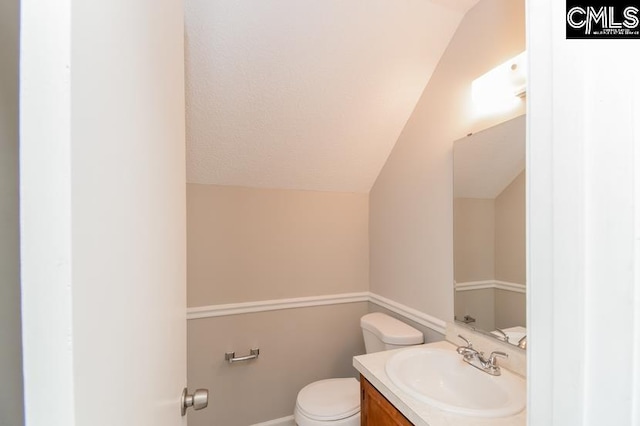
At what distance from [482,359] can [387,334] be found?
1.74ft

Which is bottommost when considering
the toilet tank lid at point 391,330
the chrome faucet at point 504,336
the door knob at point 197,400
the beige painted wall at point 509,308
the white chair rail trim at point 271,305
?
the toilet tank lid at point 391,330

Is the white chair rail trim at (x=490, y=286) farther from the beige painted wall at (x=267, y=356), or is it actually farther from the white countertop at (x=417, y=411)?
the beige painted wall at (x=267, y=356)

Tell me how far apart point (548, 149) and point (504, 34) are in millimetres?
1181

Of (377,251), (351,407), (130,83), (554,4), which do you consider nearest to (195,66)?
(130,83)

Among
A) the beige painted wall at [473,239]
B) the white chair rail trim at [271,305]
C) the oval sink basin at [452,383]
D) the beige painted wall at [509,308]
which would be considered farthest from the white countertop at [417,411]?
the white chair rail trim at [271,305]

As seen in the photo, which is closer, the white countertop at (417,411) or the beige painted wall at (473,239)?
the white countertop at (417,411)

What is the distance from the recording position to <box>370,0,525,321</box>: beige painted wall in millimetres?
1271

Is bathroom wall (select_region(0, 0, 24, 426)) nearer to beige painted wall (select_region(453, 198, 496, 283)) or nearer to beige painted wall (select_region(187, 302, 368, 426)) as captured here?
beige painted wall (select_region(453, 198, 496, 283))

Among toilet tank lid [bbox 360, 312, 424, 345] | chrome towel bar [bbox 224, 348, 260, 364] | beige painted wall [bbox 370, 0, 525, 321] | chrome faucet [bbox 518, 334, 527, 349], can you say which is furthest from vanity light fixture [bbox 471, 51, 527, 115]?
chrome towel bar [bbox 224, 348, 260, 364]

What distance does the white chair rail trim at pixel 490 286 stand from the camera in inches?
45.9

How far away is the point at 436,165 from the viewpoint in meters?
1.56

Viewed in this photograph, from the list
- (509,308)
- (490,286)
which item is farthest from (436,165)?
(509,308)

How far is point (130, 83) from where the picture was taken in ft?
1.42

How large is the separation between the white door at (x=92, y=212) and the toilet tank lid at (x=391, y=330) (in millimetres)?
1263
